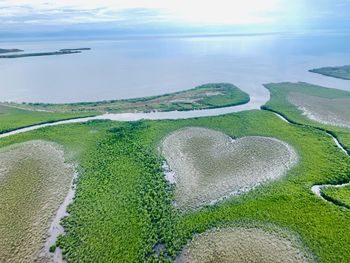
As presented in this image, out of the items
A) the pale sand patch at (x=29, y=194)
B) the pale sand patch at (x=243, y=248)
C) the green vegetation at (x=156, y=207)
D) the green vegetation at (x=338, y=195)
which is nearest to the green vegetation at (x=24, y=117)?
the green vegetation at (x=156, y=207)

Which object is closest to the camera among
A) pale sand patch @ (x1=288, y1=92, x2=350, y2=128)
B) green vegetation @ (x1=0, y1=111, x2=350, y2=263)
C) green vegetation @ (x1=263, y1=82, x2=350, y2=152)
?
green vegetation @ (x1=0, y1=111, x2=350, y2=263)

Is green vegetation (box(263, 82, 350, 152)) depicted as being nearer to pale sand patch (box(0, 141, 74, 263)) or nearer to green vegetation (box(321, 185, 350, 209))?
green vegetation (box(321, 185, 350, 209))

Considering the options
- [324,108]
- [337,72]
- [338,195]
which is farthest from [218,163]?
[337,72]

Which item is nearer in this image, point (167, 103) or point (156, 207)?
point (156, 207)

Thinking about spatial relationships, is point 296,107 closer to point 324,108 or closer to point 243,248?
point 324,108

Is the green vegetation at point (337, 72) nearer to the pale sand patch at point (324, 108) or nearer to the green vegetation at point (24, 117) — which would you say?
the pale sand patch at point (324, 108)

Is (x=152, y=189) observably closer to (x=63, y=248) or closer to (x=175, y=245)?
(x=175, y=245)

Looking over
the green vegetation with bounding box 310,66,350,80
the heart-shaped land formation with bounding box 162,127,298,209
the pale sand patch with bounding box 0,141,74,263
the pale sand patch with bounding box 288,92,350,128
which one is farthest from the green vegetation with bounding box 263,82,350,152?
the pale sand patch with bounding box 0,141,74,263
